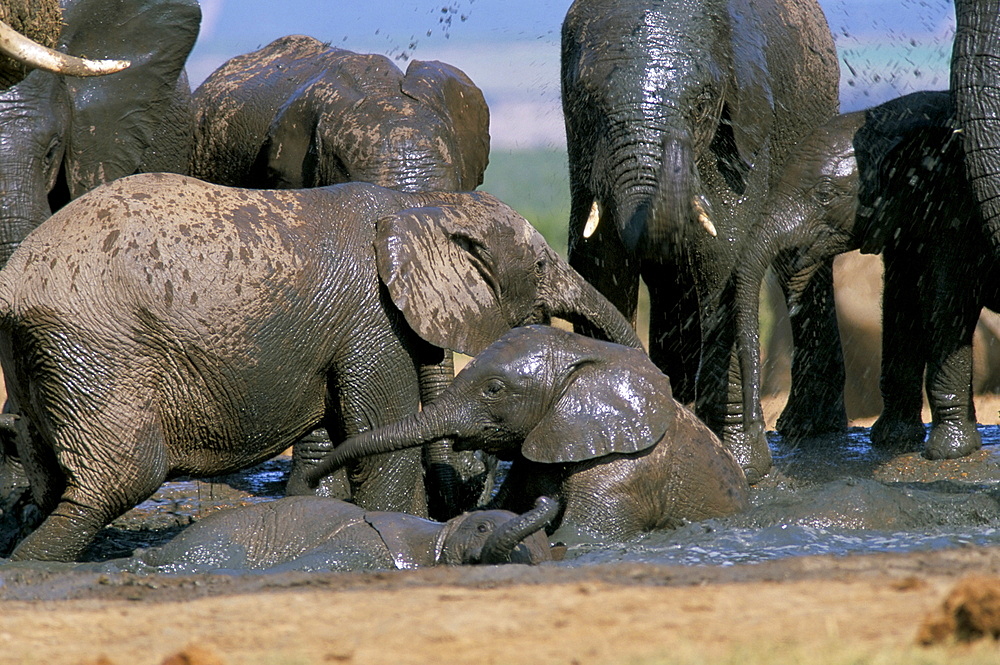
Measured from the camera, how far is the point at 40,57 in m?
4.69

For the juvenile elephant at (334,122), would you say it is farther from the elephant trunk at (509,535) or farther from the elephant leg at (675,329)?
the elephant trunk at (509,535)

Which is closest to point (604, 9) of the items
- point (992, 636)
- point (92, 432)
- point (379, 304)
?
point (379, 304)

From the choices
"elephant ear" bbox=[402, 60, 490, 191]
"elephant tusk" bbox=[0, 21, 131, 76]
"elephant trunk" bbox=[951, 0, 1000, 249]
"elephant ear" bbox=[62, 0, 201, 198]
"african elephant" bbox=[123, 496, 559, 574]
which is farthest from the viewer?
"elephant ear" bbox=[62, 0, 201, 198]

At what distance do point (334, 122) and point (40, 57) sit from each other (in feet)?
12.4

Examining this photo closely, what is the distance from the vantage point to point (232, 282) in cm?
557

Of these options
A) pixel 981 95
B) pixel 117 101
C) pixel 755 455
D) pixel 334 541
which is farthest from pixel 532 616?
pixel 117 101

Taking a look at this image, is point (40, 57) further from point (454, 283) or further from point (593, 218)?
point (593, 218)

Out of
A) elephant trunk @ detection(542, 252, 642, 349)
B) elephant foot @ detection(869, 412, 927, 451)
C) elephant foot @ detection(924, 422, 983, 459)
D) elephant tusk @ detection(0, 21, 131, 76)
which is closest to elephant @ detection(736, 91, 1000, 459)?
elephant foot @ detection(924, 422, 983, 459)

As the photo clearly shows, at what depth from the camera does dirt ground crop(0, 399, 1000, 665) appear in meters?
3.30

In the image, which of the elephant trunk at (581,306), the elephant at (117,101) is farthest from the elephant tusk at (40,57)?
the elephant at (117,101)

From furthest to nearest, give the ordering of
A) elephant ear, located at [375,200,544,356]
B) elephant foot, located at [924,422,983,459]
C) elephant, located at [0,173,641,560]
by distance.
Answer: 1. elephant foot, located at [924,422,983,459]
2. elephant ear, located at [375,200,544,356]
3. elephant, located at [0,173,641,560]

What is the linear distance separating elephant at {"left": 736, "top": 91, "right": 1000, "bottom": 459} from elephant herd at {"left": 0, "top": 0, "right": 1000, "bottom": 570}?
16 millimetres

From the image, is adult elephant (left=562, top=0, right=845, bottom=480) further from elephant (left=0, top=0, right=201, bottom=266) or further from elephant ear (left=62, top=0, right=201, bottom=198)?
elephant ear (left=62, top=0, right=201, bottom=198)

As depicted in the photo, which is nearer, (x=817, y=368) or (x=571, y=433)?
(x=571, y=433)
